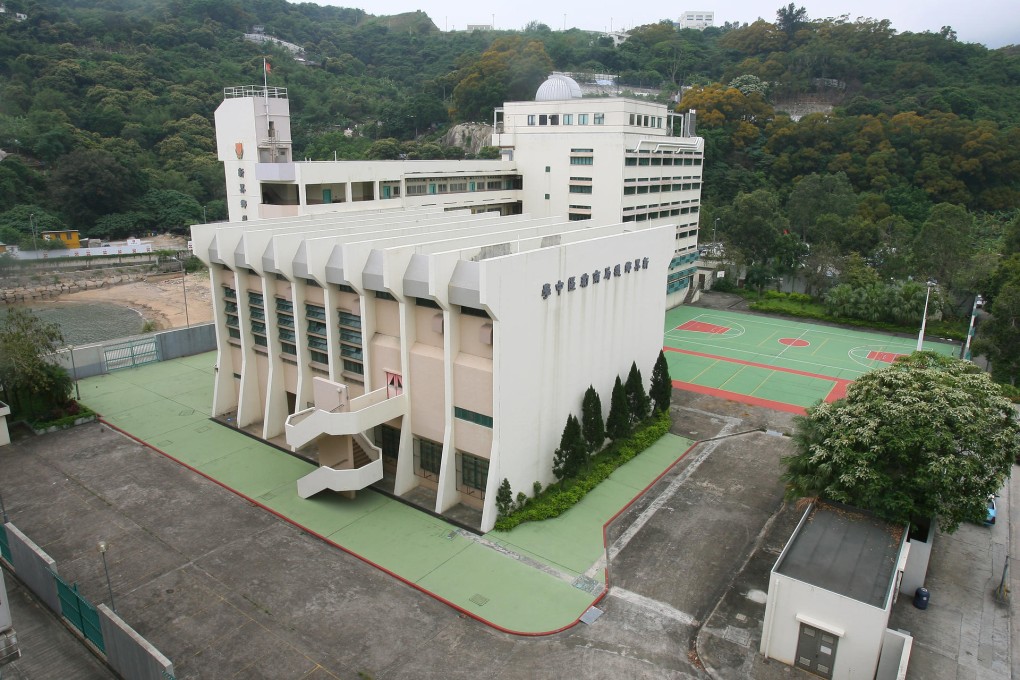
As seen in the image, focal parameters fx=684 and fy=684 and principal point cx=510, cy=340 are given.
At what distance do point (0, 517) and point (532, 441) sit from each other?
1793 cm

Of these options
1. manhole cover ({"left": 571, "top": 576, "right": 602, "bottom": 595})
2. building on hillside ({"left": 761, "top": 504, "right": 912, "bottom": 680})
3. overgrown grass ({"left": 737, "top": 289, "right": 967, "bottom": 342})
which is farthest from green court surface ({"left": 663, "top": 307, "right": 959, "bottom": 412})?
manhole cover ({"left": 571, "top": 576, "right": 602, "bottom": 595})

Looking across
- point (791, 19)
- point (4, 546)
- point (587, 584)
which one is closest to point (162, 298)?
point (4, 546)

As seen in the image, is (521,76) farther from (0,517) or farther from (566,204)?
(0,517)

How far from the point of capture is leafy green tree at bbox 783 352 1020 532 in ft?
61.0

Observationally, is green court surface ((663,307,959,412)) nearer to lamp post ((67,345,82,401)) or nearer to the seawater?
lamp post ((67,345,82,401))

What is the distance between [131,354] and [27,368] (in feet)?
30.3

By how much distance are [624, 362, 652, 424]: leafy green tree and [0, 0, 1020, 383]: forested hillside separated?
86.4ft

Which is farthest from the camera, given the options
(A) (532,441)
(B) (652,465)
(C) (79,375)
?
(C) (79,375)

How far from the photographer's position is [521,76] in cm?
10206

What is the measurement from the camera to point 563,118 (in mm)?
50000

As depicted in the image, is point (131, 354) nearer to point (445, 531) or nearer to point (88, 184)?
point (445, 531)

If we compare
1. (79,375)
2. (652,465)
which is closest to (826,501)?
(652,465)

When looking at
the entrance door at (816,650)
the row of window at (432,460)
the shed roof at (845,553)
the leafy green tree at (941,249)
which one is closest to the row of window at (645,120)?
the leafy green tree at (941,249)

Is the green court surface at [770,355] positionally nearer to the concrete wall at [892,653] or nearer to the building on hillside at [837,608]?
the building on hillside at [837,608]
